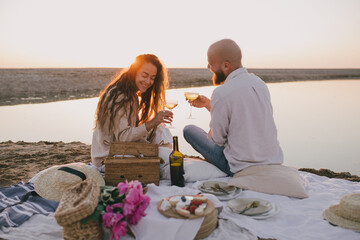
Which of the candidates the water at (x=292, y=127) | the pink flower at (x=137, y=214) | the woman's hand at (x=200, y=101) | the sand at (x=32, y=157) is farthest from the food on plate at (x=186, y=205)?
the water at (x=292, y=127)

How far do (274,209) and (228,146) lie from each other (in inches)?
37.2

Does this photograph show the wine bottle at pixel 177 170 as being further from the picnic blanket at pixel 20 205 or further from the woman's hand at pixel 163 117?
the picnic blanket at pixel 20 205

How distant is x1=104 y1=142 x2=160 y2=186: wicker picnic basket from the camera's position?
3.70 meters

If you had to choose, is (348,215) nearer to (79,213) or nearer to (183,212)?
(183,212)

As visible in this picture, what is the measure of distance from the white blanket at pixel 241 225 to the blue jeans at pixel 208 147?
2.06 ft

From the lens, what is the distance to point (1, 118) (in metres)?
9.23

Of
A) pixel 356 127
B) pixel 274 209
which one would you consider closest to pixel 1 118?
pixel 274 209

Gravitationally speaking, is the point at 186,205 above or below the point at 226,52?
below

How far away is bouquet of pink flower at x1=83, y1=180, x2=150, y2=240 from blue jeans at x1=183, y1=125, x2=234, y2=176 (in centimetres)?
155

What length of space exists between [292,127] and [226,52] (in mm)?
4682

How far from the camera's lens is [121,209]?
2529mm

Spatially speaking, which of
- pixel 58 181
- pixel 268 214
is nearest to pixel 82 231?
pixel 58 181

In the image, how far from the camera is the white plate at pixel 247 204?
293 cm

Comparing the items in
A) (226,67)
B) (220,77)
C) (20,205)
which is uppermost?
(226,67)
